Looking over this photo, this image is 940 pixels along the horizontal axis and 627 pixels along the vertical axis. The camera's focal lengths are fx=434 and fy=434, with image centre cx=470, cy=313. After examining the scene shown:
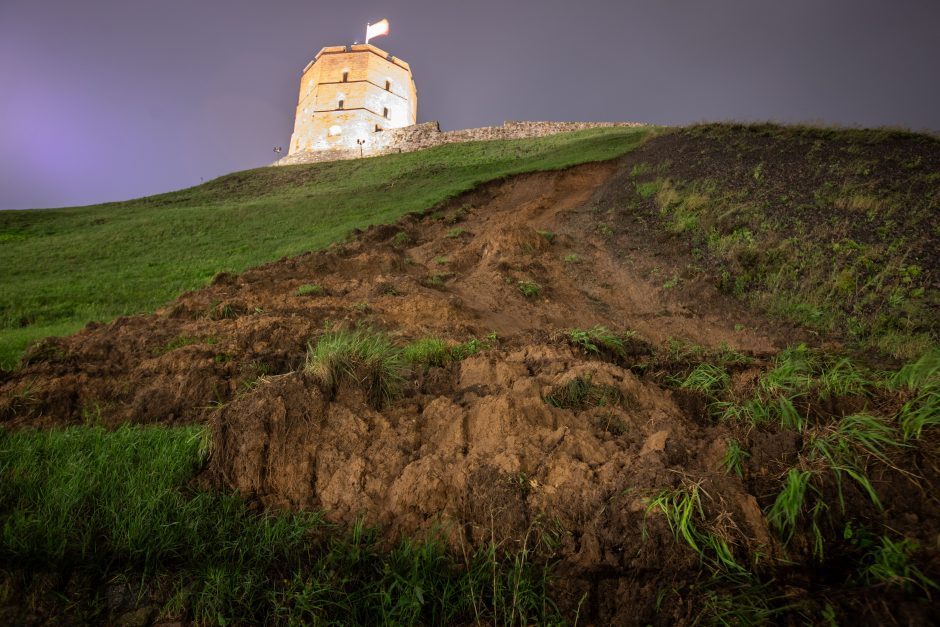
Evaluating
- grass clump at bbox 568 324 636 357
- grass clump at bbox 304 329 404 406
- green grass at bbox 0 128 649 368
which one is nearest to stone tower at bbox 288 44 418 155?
green grass at bbox 0 128 649 368

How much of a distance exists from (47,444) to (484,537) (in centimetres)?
300

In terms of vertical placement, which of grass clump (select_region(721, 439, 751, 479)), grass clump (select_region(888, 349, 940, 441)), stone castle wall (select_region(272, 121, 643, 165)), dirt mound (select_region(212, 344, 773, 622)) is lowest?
dirt mound (select_region(212, 344, 773, 622))

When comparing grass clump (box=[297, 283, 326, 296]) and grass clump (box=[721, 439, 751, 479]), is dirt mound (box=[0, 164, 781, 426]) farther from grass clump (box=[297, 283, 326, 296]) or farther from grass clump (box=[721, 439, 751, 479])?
grass clump (box=[721, 439, 751, 479])

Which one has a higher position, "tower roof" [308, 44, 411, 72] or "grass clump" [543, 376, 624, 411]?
"tower roof" [308, 44, 411, 72]

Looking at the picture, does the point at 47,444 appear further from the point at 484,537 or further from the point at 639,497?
the point at 639,497

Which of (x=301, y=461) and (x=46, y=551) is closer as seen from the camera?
(x=46, y=551)

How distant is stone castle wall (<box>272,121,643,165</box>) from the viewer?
32.5m

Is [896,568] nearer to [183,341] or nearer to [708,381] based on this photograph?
[708,381]

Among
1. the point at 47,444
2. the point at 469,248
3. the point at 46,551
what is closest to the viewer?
the point at 46,551

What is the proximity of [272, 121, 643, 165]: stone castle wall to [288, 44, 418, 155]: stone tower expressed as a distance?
3.37 meters

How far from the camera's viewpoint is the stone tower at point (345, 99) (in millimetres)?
41438

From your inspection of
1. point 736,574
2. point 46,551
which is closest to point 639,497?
point 736,574

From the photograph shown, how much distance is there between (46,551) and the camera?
2.00 meters

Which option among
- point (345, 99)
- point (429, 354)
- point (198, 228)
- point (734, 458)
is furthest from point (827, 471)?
point (345, 99)
